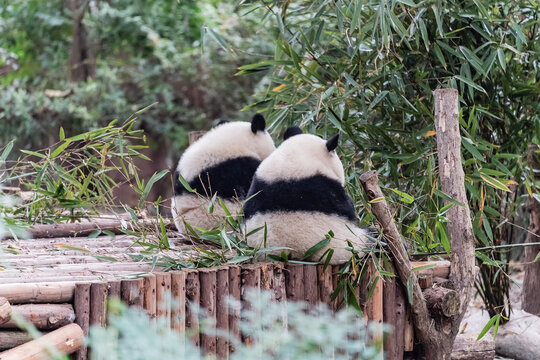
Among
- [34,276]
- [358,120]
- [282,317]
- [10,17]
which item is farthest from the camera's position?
[10,17]

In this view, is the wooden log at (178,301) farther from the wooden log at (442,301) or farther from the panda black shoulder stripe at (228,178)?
the wooden log at (442,301)

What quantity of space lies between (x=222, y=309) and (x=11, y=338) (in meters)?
0.78

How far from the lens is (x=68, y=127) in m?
8.84

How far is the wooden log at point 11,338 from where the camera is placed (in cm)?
201

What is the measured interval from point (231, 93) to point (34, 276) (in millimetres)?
7079

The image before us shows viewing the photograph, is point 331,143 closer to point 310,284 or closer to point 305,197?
point 305,197

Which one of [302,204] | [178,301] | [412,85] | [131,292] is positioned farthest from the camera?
[412,85]

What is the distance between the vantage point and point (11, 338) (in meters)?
2.02

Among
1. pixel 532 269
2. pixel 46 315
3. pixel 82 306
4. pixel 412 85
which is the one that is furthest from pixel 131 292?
pixel 532 269

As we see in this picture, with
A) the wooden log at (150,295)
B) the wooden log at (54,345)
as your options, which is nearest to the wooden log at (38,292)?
the wooden log at (54,345)

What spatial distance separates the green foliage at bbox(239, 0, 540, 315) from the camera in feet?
11.6

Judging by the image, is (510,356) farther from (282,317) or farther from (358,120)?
(282,317)

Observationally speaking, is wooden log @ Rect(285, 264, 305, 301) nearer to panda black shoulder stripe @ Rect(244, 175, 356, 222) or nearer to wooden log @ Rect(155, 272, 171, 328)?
panda black shoulder stripe @ Rect(244, 175, 356, 222)

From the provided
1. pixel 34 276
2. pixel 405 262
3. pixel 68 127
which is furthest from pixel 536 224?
pixel 68 127
